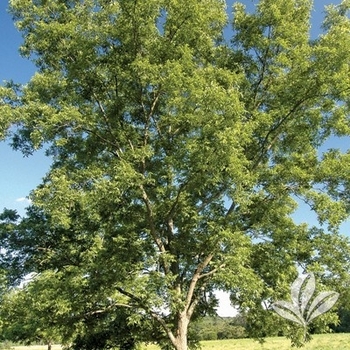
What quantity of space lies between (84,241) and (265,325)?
24.1 feet

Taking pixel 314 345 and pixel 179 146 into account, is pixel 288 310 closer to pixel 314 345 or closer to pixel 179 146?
pixel 179 146

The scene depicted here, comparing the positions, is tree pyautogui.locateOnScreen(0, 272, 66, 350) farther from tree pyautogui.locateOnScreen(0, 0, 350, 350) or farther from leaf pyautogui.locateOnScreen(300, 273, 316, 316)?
leaf pyautogui.locateOnScreen(300, 273, 316, 316)

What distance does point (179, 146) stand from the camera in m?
14.7

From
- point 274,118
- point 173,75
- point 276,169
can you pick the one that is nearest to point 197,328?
point 276,169

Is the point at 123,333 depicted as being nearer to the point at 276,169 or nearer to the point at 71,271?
the point at 71,271

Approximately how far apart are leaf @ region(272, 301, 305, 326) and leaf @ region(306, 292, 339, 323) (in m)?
0.39

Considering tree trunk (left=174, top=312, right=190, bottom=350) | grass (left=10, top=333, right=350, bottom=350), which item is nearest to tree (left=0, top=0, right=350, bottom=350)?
tree trunk (left=174, top=312, right=190, bottom=350)

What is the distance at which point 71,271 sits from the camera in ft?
44.0

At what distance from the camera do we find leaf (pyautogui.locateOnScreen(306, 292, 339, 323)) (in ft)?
43.5

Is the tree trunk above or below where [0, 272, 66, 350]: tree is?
below

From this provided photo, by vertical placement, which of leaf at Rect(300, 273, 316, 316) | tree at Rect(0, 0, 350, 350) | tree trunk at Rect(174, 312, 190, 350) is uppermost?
tree at Rect(0, 0, 350, 350)

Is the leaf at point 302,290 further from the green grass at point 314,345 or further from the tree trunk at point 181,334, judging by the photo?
the green grass at point 314,345

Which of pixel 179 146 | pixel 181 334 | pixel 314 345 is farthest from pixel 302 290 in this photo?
pixel 314 345

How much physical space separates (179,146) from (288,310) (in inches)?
272
